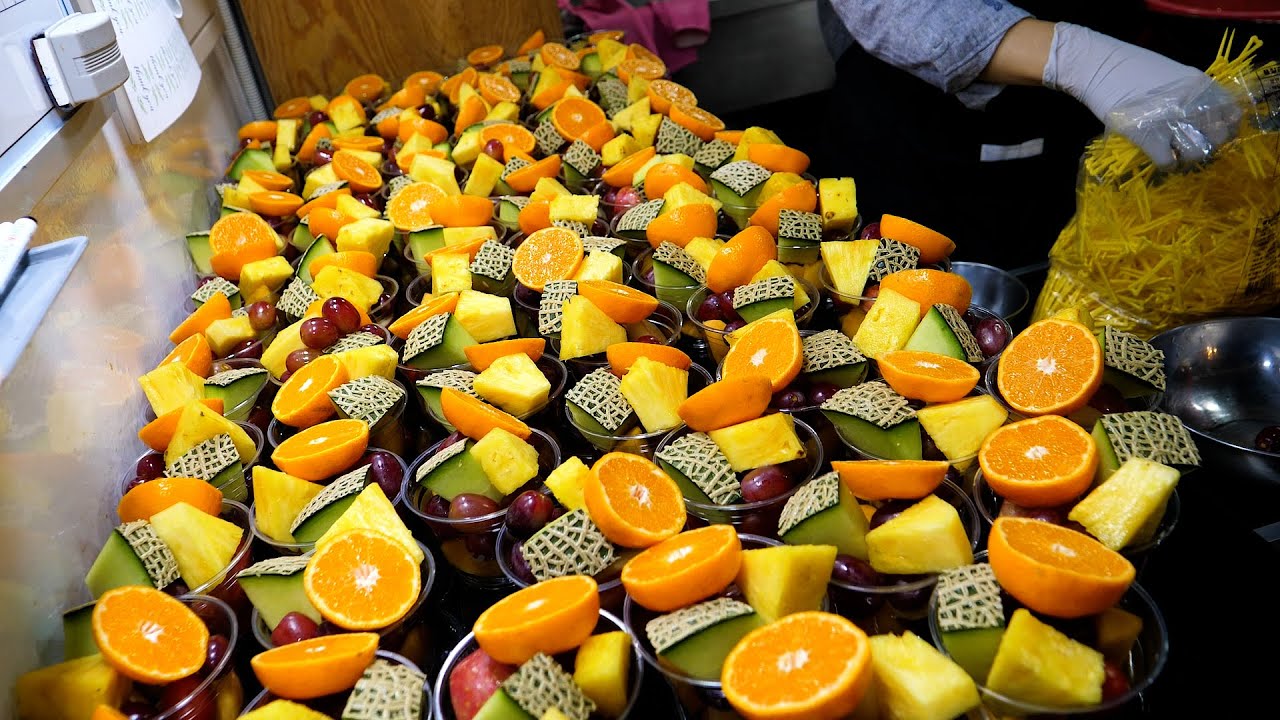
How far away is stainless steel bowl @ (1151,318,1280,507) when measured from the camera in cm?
151

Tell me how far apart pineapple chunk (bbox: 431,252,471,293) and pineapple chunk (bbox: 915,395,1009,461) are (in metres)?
0.87

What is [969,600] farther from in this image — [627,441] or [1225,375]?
[1225,375]

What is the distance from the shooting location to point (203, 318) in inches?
62.7

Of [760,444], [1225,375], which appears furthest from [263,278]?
[1225,375]

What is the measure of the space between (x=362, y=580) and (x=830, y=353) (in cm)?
68

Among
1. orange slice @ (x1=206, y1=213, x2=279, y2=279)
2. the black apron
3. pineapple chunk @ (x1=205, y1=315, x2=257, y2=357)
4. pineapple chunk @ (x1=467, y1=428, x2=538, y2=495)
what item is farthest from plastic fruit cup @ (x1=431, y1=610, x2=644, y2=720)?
the black apron

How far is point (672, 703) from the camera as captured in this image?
862 mm

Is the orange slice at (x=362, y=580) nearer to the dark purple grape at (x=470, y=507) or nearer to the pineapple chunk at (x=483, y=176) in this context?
the dark purple grape at (x=470, y=507)

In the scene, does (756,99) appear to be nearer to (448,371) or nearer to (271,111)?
(271,111)

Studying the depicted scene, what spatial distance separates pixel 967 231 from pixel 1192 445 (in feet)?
5.82

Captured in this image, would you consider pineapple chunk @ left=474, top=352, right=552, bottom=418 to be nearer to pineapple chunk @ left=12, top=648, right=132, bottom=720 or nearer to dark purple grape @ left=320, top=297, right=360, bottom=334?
dark purple grape @ left=320, top=297, right=360, bottom=334

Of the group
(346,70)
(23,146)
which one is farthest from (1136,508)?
(346,70)

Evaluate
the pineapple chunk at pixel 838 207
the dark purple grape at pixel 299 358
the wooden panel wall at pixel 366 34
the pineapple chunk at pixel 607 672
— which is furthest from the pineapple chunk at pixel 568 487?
the wooden panel wall at pixel 366 34

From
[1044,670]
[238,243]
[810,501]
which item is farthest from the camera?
[238,243]
